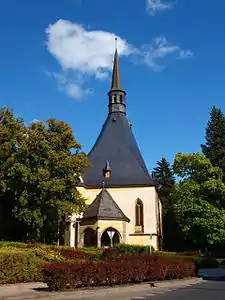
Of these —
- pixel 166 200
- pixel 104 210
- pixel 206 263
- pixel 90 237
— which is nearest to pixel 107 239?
pixel 90 237

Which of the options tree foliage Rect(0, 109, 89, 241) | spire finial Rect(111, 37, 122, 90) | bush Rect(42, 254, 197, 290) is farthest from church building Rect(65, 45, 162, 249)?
bush Rect(42, 254, 197, 290)

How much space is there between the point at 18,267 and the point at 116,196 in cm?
3094

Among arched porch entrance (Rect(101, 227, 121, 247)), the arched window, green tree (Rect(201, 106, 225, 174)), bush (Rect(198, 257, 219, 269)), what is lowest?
bush (Rect(198, 257, 219, 269))

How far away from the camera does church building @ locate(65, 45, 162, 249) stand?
1640 inches

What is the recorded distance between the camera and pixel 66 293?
1236 cm

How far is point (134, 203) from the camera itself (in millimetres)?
45812

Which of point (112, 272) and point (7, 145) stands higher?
point (7, 145)

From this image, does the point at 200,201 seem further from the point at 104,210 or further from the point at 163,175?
the point at 163,175

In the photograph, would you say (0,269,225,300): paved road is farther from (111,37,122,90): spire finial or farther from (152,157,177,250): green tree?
(111,37,122,90): spire finial

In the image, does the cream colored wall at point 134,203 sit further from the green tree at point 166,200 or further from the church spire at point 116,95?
the church spire at point 116,95

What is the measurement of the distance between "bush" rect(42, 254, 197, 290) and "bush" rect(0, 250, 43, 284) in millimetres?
2354

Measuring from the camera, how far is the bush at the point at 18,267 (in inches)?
591

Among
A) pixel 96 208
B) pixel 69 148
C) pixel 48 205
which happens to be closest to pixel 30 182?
pixel 48 205

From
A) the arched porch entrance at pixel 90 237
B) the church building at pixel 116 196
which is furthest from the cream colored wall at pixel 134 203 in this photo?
the arched porch entrance at pixel 90 237
